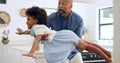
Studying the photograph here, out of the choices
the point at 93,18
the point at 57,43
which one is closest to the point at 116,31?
the point at 57,43

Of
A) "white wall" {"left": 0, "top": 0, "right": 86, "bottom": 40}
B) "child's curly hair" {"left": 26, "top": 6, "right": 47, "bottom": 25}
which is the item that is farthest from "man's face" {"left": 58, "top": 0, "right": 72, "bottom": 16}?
"white wall" {"left": 0, "top": 0, "right": 86, "bottom": 40}

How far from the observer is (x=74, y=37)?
138 cm

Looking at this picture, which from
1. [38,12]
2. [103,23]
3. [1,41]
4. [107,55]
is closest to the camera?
[107,55]

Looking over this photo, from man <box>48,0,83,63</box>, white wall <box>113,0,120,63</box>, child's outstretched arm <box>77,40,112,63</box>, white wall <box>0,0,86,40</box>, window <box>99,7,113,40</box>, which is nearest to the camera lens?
white wall <box>113,0,120,63</box>

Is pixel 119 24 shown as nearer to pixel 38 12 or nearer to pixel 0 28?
pixel 38 12

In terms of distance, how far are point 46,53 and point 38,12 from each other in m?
0.29

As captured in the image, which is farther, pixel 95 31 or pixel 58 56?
pixel 95 31

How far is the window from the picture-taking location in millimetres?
5402

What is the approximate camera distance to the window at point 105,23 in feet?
17.7

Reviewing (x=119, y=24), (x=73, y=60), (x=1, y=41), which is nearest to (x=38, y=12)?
(x=73, y=60)

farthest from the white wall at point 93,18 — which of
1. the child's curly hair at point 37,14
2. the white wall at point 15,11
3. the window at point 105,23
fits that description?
the child's curly hair at point 37,14

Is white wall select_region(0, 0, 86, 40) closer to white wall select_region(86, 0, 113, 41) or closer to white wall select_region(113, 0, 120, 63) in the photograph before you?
white wall select_region(86, 0, 113, 41)

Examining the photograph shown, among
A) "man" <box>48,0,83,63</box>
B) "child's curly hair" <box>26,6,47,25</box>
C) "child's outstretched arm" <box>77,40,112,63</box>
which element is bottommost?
"child's outstretched arm" <box>77,40,112,63</box>

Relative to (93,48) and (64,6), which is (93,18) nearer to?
(64,6)
